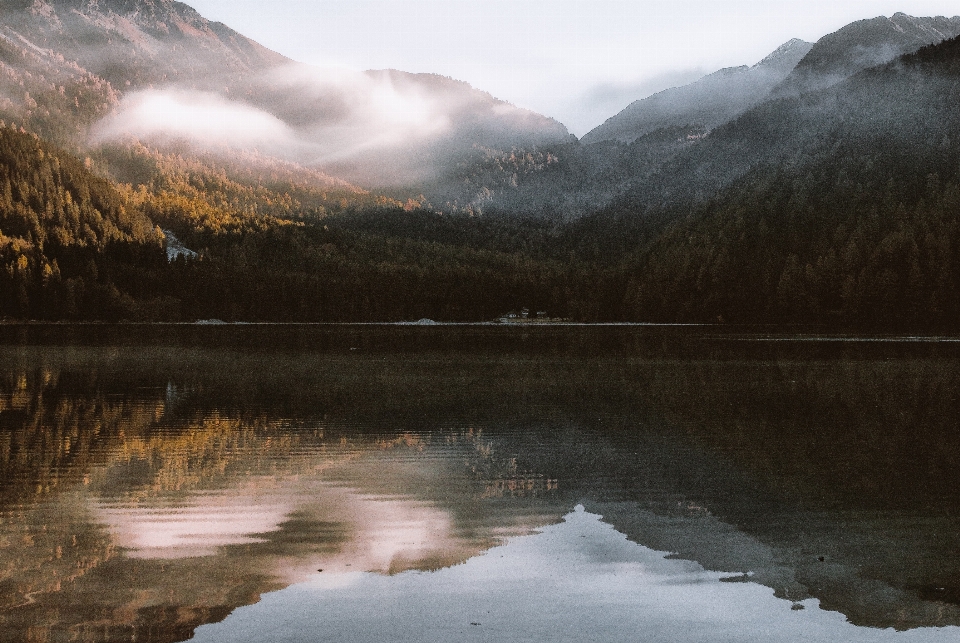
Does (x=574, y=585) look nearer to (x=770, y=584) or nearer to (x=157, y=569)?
(x=770, y=584)

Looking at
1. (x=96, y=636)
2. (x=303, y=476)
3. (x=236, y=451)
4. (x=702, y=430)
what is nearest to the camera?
(x=96, y=636)

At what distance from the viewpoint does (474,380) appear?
63.7 meters

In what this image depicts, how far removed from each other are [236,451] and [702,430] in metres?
18.9

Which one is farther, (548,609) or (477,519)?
(477,519)

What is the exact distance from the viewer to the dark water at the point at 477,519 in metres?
14.8

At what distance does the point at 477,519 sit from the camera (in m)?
21.9

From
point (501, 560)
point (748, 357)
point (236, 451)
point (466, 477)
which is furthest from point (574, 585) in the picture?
point (748, 357)

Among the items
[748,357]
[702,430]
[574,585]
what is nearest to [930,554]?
[574,585]

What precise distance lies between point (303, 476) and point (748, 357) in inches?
2778

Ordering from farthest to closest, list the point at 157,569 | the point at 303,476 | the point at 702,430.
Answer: the point at 702,430
the point at 303,476
the point at 157,569

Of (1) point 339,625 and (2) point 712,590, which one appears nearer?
(1) point 339,625

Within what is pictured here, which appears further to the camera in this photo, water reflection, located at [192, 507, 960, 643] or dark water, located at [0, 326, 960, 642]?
dark water, located at [0, 326, 960, 642]

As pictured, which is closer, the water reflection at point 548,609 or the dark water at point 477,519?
the water reflection at point 548,609

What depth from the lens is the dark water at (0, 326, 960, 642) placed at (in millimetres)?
14773
